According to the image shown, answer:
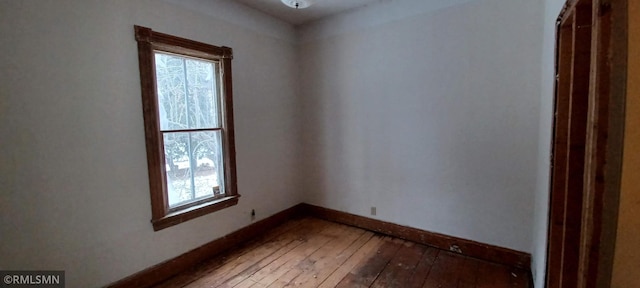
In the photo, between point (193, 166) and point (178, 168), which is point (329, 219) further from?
point (178, 168)

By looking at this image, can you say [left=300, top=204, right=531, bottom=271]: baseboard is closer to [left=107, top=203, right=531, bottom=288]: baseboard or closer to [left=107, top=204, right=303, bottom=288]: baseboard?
[left=107, top=203, right=531, bottom=288]: baseboard

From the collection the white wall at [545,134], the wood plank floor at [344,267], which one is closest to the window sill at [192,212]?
the wood plank floor at [344,267]

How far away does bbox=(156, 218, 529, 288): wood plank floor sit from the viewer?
2271 mm

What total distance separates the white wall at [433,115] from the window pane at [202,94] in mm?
1277

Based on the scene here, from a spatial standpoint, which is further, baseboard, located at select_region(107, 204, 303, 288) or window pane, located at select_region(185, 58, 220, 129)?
window pane, located at select_region(185, 58, 220, 129)

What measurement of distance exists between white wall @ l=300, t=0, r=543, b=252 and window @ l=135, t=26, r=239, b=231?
1.24m

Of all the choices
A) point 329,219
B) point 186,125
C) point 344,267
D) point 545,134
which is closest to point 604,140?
point 545,134

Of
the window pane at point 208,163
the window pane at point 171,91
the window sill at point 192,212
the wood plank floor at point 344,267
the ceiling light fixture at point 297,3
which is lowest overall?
the wood plank floor at point 344,267

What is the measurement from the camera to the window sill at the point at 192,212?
237 centimetres

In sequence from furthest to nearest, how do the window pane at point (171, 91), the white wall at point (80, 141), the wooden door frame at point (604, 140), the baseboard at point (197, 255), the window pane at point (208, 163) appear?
the window pane at point (208, 163), the window pane at point (171, 91), the baseboard at point (197, 255), the white wall at point (80, 141), the wooden door frame at point (604, 140)

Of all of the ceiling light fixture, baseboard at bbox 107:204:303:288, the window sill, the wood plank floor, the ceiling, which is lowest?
the wood plank floor

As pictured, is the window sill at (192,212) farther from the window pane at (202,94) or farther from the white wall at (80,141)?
the window pane at (202,94)

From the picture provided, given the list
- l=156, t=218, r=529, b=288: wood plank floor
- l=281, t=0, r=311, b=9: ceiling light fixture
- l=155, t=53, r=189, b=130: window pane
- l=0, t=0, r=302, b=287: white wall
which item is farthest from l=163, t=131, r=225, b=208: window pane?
l=281, t=0, r=311, b=9: ceiling light fixture

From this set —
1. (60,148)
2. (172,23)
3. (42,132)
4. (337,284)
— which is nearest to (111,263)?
(60,148)
